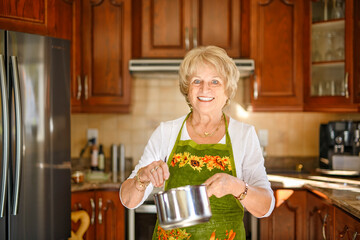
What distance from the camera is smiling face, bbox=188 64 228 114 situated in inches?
63.2

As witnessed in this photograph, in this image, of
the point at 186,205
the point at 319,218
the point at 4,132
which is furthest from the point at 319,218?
the point at 4,132

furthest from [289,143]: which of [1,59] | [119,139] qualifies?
[1,59]

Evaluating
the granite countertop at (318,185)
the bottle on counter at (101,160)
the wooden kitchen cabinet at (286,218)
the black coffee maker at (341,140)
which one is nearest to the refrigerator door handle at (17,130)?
the granite countertop at (318,185)

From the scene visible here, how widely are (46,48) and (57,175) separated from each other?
0.75 metres

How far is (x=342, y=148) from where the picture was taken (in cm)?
303

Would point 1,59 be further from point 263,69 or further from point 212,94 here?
point 263,69

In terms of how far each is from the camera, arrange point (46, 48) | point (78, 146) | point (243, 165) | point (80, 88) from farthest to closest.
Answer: point (78, 146)
point (80, 88)
point (46, 48)
point (243, 165)

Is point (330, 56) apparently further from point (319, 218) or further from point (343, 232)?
point (343, 232)

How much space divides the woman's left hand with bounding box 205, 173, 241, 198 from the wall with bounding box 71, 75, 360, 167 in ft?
6.83

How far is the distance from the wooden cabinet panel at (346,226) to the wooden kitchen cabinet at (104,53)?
165cm

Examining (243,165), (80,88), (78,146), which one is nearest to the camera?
(243,165)

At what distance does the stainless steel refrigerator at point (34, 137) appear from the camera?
2.26 m

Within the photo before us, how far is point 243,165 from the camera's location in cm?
159

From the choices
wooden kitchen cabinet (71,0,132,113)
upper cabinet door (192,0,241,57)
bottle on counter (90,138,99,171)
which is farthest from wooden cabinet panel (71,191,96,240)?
upper cabinet door (192,0,241,57)
